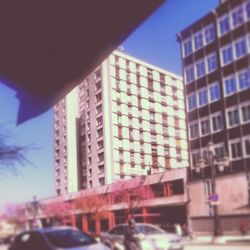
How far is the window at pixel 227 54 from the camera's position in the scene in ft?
15.3

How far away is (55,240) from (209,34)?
4003 mm

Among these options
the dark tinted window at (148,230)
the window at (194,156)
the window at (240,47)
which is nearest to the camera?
the window at (240,47)

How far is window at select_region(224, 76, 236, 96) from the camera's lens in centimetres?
486

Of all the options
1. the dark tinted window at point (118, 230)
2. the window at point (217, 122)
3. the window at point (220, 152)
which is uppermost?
the window at point (217, 122)

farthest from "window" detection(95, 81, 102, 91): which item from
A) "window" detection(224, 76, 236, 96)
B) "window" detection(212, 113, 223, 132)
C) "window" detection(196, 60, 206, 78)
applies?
"window" detection(224, 76, 236, 96)

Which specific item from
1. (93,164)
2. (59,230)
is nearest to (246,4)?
(59,230)

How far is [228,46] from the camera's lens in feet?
15.6

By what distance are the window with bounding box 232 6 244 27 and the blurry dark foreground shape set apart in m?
0.79

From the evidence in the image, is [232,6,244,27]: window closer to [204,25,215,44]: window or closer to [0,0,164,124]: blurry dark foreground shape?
[204,25,215,44]: window

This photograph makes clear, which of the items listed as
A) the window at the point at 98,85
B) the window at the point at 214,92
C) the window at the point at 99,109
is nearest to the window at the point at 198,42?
the window at the point at 214,92

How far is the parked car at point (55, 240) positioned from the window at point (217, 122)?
2.85 meters

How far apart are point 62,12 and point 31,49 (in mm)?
1139

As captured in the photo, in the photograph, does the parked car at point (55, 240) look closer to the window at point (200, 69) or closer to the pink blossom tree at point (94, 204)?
the window at point (200, 69)

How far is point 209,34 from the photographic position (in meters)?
5.25
